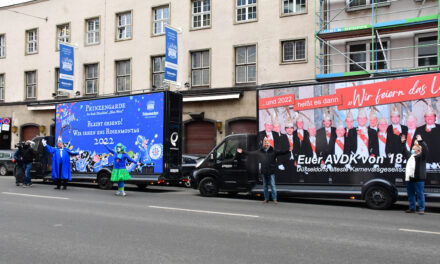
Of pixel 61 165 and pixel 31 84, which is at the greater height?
pixel 31 84

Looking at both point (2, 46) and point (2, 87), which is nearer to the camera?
point (2, 87)

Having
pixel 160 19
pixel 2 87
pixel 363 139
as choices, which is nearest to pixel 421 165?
pixel 363 139

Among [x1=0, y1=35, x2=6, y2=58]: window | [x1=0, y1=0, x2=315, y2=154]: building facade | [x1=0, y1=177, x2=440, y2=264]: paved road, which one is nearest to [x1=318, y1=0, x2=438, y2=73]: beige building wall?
[x1=0, y1=0, x2=315, y2=154]: building facade

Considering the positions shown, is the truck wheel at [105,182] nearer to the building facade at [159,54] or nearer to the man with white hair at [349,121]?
the building facade at [159,54]

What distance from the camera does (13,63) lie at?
32219 mm

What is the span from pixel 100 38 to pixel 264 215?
21.9 m

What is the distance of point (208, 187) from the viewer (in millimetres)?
13961

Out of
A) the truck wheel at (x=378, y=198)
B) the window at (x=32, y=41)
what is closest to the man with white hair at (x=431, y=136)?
the truck wheel at (x=378, y=198)

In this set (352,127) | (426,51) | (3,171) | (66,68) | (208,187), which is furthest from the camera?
(66,68)

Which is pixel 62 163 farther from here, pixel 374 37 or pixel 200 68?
pixel 374 37

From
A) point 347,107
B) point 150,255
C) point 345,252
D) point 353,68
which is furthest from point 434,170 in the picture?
point 353,68

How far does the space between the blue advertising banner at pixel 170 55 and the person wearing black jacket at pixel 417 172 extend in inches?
570

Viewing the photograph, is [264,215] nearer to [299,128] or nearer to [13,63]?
[299,128]

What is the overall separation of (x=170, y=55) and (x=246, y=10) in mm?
4690
